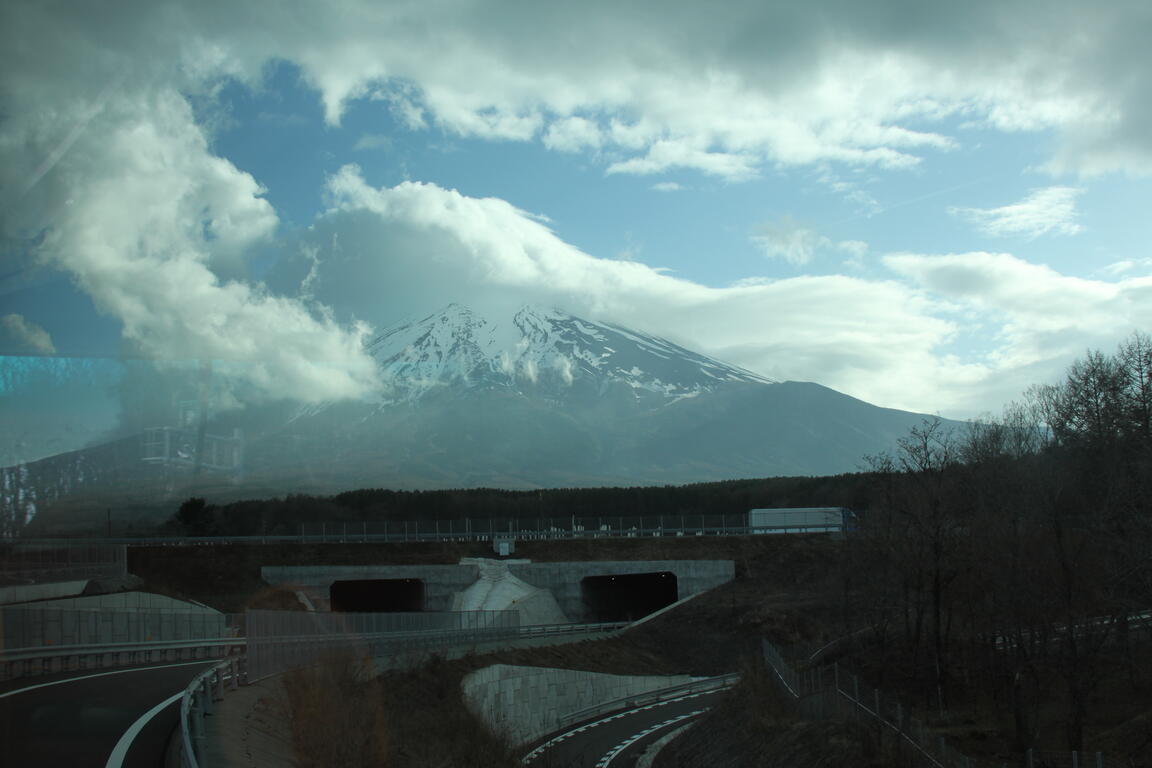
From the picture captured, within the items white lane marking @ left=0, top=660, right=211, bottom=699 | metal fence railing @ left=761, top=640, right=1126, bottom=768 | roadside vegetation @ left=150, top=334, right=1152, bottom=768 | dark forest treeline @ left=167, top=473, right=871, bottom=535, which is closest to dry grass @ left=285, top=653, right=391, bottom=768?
roadside vegetation @ left=150, top=334, right=1152, bottom=768

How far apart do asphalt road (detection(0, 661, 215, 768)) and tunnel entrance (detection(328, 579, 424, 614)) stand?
6134 centimetres

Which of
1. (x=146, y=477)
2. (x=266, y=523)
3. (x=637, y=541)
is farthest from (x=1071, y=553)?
(x=266, y=523)

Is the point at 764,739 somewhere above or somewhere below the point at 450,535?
below

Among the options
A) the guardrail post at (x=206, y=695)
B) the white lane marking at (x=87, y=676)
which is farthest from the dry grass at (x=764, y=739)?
the white lane marking at (x=87, y=676)

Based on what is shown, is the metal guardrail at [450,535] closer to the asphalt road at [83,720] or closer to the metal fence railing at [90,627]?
the metal fence railing at [90,627]

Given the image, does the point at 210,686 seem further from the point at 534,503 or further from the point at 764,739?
the point at 534,503

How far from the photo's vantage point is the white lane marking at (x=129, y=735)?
54.3 ft

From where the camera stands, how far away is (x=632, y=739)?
40406 millimetres

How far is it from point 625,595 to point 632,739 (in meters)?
54.7

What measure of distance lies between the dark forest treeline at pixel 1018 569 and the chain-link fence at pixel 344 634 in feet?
65.7

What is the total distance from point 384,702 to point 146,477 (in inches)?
2273

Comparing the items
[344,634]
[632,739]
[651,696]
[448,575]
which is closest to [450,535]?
[448,575]

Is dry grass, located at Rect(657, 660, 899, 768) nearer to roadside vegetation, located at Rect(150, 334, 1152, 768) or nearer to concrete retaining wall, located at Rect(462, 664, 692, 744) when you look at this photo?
roadside vegetation, located at Rect(150, 334, 1152, 768)

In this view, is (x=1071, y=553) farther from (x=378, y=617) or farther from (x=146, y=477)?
(x=146, y=477)
